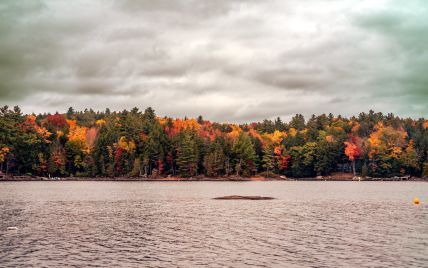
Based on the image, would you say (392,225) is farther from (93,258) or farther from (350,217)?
(93,258)

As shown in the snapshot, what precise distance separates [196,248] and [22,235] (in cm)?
2149

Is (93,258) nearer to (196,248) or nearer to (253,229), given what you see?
(196,248)

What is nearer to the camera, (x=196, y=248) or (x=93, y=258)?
(x=93, y=258)

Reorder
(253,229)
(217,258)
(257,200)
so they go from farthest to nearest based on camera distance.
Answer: (257,200) → (253,229) → (217,258)

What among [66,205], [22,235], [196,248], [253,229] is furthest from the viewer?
[66,205]

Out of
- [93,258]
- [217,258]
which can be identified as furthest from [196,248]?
[93,258]

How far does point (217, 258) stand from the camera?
131ft

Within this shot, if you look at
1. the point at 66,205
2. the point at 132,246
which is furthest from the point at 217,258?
the point at 66,205

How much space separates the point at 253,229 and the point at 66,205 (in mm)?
47901

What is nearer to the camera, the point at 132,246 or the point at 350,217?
the point at 132,246

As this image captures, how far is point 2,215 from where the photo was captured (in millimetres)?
71500

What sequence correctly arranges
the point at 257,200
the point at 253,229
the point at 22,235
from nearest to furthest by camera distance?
the point at 22,235, the point at 253,229, the point at 257,200

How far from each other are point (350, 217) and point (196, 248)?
3410 cm

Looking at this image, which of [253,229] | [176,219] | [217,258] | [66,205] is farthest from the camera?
[66,205]
